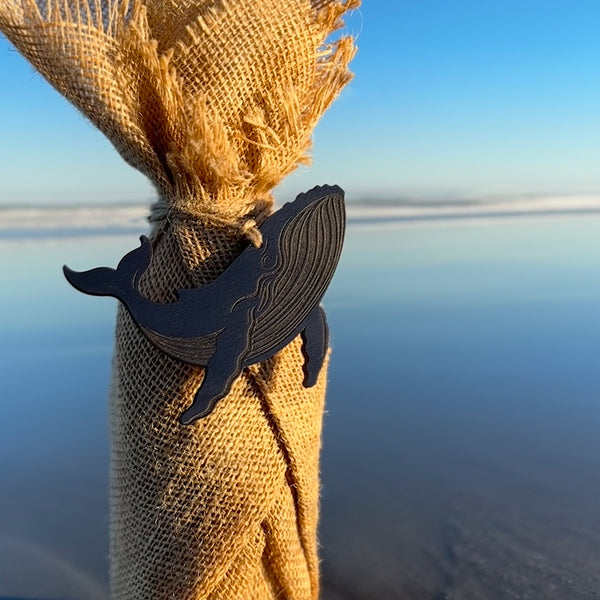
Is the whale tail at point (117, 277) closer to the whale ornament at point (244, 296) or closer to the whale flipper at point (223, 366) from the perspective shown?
the whale ornament at point (244, 296)

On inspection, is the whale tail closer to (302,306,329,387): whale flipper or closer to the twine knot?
the twine knot

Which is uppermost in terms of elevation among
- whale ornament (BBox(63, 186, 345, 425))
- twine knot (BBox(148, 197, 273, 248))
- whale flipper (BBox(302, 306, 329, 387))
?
twine knot (BBox(148, 197, 273, 248))

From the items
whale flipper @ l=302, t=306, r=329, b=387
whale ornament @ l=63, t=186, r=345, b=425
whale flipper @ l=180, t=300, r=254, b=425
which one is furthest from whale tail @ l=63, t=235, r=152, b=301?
whale flipper @ l=302, t=306, r=329, b=387

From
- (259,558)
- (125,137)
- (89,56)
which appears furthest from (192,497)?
(89,56)

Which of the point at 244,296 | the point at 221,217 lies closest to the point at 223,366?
the point at 244,296

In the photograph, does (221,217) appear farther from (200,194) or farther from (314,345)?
(314,345)

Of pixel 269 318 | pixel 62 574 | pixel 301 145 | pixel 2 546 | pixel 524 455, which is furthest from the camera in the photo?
pixel 524 455

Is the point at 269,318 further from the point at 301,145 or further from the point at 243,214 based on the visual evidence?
the point at 301,145

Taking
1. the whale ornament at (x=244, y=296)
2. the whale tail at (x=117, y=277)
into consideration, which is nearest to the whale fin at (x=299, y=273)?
the whale ornament at (x=244, y=296)
